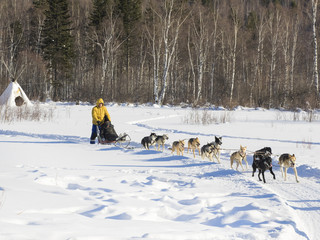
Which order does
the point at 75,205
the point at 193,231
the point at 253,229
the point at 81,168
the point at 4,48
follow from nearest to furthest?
1. the point at 193,231
2. the point at 253,229
3. the point at 75,205
4. the point at 81,168
5. the point at 4,48

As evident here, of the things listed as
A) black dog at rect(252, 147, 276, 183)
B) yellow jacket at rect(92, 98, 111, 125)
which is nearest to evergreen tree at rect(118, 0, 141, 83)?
yellow jacket at rect(92, 98, 111, 125)

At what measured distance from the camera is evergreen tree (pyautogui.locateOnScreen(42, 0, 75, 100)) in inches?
1296

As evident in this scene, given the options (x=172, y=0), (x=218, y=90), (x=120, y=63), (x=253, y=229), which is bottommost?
(x=253, y=229)

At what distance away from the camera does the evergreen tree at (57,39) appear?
108ft

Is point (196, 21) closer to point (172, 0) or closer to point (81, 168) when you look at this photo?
point (172, 0)

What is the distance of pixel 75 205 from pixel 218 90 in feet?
102

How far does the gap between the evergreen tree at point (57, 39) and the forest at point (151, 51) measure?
3.7 inches

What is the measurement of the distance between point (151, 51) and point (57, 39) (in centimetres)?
901

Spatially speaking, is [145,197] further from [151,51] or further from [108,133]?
[151,51]

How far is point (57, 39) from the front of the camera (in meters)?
33.0

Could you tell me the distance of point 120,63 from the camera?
38562mm

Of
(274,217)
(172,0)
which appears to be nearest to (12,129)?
(274,217)

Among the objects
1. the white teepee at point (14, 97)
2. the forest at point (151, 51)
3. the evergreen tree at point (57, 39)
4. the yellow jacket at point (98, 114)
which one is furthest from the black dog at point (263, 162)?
the evergreen tree at point (57, 39)

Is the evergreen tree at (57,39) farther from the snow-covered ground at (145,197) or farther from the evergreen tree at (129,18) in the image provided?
the snow-covered ground at (145,197)
